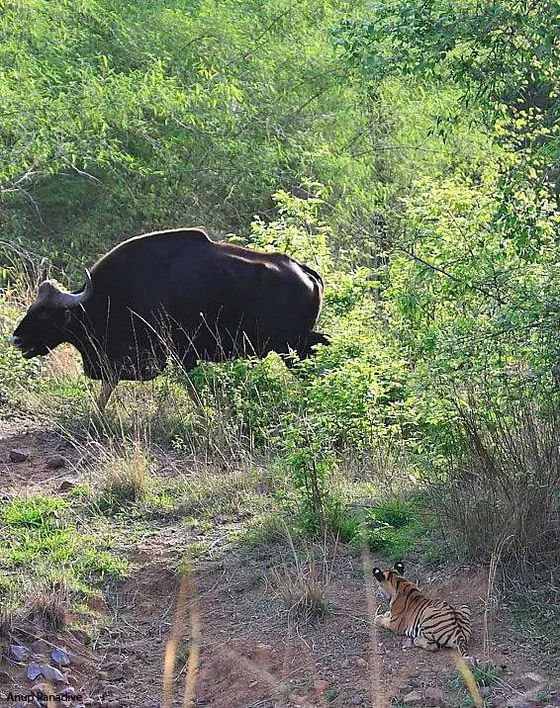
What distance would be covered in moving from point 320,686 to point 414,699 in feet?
1.76

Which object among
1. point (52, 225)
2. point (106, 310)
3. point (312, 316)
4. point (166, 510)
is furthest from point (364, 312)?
point (52, 225)

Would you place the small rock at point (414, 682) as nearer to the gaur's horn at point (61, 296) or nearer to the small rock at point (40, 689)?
the small rock at point (40, 689)

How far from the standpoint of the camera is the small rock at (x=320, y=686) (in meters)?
5.73

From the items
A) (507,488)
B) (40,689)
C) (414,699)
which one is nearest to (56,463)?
(40,689)

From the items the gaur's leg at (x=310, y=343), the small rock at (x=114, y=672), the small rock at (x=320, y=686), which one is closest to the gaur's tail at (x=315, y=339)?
the gaur's leg at (x=310, y=343)

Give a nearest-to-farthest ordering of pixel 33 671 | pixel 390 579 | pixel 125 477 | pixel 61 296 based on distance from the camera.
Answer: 1. pixel 33 671
2. pixel 390 579
3. pixel 125 477
4. pixel 61 296

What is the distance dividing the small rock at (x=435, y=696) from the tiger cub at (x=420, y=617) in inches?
14.1

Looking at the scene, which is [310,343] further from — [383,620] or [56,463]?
[383,620]

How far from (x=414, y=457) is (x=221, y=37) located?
10894 mm

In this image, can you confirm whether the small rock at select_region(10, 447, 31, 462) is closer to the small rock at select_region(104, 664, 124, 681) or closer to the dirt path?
the dirt path

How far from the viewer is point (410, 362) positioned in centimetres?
947

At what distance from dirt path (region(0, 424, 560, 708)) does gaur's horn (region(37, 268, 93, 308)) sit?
13.6 ft

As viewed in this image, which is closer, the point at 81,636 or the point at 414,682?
the point at 414,682

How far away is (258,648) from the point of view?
6148 millimetres
